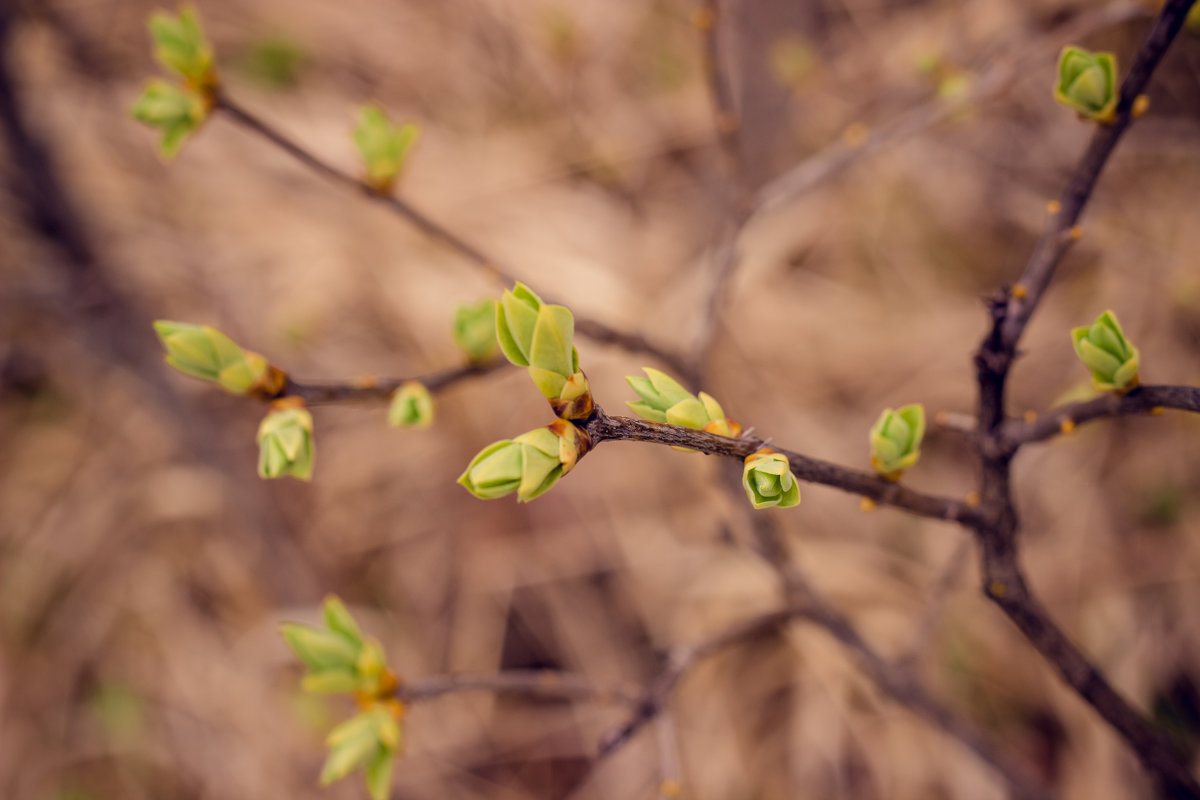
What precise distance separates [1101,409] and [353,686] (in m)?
0.96

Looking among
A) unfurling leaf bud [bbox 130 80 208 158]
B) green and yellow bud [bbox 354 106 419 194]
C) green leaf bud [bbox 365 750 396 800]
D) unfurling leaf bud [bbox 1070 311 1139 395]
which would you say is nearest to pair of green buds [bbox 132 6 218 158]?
unfurling leaf bud [bbox 130 80 208 158]

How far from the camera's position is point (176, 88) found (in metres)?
1.00

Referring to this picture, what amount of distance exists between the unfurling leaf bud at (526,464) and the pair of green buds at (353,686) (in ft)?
1.49

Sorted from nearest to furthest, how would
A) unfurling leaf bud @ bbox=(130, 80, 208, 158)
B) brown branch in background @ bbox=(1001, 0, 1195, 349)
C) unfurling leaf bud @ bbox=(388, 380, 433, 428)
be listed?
brown branch in background @ bbox=(1001, 0, 1195, 349) < unfurling leaf bud @ bbox=(388, 380, 433, 428) < unfurling leaf bud @ bbox=(130, 80, 208, 158)

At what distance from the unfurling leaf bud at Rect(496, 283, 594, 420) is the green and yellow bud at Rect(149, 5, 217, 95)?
2.44 feet

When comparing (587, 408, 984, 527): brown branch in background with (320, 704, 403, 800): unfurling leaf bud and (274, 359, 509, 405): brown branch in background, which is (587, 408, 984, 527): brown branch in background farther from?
(320, 704, 403, 800): unfurling leaf bud

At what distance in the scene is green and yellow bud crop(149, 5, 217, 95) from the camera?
0.95 metres

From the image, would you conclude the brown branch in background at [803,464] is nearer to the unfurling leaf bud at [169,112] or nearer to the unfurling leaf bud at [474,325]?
the unfurling leaf bud at [474,325]

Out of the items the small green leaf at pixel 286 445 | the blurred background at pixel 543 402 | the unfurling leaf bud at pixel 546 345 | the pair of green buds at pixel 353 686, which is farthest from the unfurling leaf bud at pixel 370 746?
the blurred background at pixel 543 402

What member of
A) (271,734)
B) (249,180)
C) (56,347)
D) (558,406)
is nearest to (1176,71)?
(558,406)

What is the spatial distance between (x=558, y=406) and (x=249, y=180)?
3115 mm

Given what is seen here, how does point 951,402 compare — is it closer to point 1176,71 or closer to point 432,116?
point 1176,71

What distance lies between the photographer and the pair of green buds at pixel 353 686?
87 centimetres

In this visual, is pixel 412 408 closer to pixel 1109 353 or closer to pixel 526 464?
pixel 526 464
